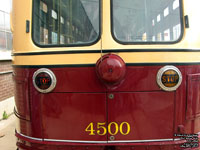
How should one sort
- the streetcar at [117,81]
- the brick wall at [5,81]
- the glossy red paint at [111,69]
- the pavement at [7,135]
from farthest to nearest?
1. the brick wall at [5,81]
2. the pavement at [7,135]
3. the streetcar at [117,81]
4. the glossy red paint at [111,69]

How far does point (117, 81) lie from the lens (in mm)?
1637

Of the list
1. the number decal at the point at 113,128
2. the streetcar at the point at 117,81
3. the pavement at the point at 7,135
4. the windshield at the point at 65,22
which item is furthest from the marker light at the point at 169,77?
the pavement at the point at 7,135

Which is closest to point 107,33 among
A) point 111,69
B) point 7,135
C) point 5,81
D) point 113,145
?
point 111,69

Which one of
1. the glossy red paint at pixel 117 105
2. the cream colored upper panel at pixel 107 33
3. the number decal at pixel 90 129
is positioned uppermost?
the cream colored upper panel at pixel 107 33

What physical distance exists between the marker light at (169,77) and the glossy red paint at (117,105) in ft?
0.15

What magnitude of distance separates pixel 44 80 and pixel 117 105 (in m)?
0.70

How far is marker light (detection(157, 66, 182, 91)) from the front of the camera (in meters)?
1.66

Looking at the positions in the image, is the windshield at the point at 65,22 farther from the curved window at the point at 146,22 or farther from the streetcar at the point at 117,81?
the curved window at the point at 146,22

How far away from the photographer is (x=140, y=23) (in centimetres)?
175

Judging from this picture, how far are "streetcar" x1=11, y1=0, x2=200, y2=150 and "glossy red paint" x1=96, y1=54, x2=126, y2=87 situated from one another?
0.04 metres

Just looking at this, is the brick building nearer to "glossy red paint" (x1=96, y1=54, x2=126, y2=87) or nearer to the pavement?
the pavement

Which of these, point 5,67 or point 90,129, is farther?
point 5,67

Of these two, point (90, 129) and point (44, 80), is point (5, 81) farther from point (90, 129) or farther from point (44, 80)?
point (90, 129)

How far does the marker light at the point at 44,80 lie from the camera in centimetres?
172
